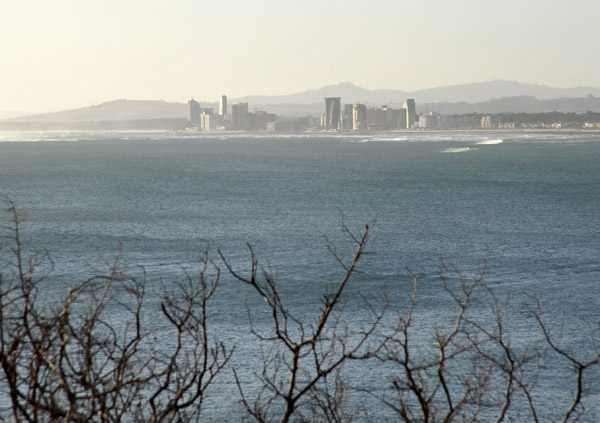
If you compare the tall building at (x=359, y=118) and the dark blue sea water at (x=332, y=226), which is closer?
the dark blue sea water at (x=332, y=226)

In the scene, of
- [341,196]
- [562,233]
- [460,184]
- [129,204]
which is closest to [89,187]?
[129,204]

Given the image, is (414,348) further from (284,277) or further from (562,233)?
(562,233)

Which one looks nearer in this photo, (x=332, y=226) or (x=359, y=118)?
(x=332, y=226)

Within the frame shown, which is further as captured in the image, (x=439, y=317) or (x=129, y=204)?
(x=129, y=204)

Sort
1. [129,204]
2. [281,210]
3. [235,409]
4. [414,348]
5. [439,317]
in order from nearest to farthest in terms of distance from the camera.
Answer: [235,409]
[414,348]
[439,317]
[281,210]
[129,204]

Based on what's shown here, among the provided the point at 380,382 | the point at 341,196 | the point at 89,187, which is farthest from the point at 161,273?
the point at 89,187

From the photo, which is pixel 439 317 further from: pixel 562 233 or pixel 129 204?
pixel 129 204

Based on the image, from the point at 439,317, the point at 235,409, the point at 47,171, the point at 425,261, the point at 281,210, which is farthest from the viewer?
the point at 47,171

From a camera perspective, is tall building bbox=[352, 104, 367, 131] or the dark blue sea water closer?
the dark blue sea water
